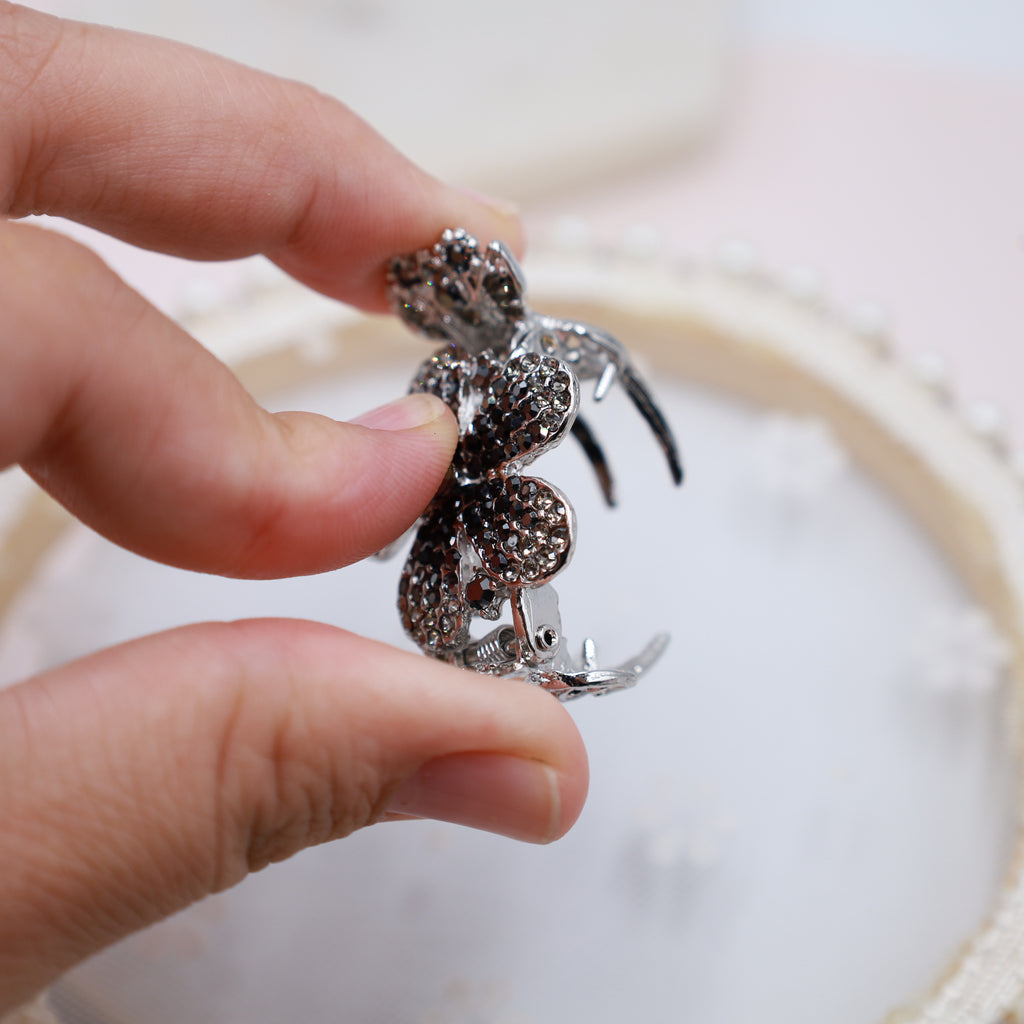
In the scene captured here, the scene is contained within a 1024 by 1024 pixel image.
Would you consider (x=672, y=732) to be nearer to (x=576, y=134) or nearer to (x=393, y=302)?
(x=393, y=302)

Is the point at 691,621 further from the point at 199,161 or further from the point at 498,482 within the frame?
the point at 199,161

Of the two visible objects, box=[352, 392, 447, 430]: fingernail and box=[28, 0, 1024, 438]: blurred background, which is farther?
box=[28, 0, 1024, 438]: blurred background

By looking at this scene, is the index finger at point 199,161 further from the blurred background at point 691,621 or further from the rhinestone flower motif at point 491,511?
the blurred background at point 691,621

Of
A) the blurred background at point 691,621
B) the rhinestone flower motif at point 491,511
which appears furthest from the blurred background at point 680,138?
the rhinestone flower motif at point 491,511

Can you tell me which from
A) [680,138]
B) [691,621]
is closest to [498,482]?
[691,621]

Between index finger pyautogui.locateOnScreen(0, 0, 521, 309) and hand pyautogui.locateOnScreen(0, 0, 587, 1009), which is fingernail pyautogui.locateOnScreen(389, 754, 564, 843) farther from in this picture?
index finger pyautogui.locateOnScreen(0, 0, 521, 309)

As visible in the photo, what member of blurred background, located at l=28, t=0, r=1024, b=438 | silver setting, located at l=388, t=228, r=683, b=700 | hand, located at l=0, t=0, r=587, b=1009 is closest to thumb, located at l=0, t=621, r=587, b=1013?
hand, located at l=0, t=0, r=587, b=1009
